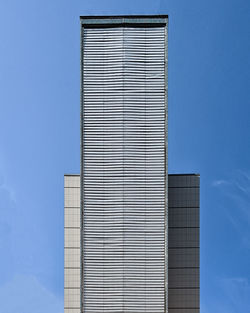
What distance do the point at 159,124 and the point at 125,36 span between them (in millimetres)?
4172

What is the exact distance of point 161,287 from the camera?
440 inches

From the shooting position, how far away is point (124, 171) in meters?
11.3

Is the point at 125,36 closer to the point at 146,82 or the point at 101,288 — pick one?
the point at 146,82

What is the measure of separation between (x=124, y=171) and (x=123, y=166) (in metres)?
0.23

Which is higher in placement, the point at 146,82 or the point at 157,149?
the point at 146,82

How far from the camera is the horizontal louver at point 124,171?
11.2 m

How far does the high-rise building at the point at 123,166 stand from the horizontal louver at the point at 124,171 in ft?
0.14
